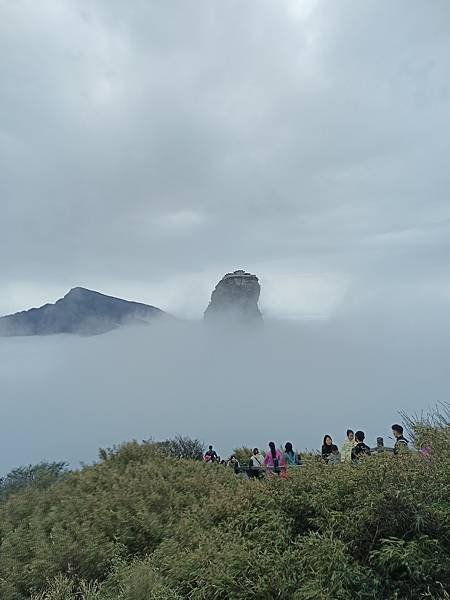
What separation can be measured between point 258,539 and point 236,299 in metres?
134

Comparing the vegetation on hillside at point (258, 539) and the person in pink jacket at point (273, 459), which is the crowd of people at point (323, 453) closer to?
the person in pink jacket at point (273, 459)

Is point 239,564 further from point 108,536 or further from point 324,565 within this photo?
point 108,536

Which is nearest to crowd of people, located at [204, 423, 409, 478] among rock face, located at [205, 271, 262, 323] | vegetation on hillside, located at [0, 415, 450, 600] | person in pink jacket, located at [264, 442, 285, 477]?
person in pink jacket, located at [264, 442, 285, 477]

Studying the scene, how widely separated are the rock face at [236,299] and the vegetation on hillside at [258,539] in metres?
125

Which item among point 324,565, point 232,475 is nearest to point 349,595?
point 324,565

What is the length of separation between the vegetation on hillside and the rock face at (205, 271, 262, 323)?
125253 mm

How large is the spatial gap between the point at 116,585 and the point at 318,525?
8.25 feet

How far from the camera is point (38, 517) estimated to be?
1012 centimetres

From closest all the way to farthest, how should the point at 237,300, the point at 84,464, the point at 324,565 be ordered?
the point at 324,565 < the point at 84,464 < the point at 237,300

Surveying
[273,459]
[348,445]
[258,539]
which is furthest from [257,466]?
[258,539]

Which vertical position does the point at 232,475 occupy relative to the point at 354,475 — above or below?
below

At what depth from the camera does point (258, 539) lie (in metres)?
7.21

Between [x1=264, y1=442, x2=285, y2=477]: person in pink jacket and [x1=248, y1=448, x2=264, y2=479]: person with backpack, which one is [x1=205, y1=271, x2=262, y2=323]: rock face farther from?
[x1=264, y1=442, x2=285, y2=477]: person in pink jacket

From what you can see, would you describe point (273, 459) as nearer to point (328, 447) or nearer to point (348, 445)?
point (328, 447)
